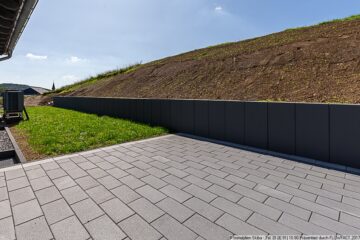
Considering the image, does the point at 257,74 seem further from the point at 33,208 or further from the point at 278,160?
the point at 33,208

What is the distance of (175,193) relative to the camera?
9.79 ft

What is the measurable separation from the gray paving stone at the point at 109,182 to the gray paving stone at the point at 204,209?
121cm

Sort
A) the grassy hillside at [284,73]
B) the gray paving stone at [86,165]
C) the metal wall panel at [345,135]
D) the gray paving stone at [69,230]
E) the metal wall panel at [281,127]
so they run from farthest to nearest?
the grassy hillside at [284,73] < the metal wall panel at [281,127] < the gray paving stone at [86,165] < the metal wall panel at [345,135] < the gray paving stone at [69,230]

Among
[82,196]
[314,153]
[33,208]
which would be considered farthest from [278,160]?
[33,208]

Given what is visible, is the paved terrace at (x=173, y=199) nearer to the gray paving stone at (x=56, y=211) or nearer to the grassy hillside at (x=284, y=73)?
the gray paving stone at (x=56, y=211)

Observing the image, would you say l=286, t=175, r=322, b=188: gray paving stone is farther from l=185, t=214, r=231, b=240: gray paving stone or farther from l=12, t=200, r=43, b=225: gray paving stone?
l=12, t=200, r=43, b=225: gray paving stone

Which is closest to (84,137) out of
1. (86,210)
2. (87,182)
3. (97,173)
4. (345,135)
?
(97,173)

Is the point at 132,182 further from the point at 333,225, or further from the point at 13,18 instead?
the point at 13,18

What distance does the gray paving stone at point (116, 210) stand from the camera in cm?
241

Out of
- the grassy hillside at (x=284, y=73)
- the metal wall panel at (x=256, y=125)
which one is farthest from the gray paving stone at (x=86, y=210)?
the grassy hillside at (x=284, y=73)

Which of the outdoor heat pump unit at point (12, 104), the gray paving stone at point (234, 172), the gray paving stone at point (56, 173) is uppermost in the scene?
the outdoor heat pump unit at point (12, 104)

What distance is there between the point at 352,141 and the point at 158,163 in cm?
366

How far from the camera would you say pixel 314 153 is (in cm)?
430

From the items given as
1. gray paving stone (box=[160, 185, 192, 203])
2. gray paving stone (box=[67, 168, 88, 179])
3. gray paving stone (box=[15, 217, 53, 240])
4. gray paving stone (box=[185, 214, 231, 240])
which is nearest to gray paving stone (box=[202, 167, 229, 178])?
gray paving stone (box=[160, 185, 192, 203])
